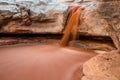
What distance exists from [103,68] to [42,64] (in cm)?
119

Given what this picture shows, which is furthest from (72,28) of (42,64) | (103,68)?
(103,68)

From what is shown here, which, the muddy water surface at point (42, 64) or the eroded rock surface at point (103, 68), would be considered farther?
the muddy water surface at point (42, 64)

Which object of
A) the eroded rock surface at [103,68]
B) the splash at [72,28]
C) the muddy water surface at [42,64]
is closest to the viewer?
the eroded rock surface at [103,68]

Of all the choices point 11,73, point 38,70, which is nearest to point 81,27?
point 38,70

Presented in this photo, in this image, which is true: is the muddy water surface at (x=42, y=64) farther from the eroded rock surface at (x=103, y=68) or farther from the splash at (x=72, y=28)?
the splash at (x=72, y=28)

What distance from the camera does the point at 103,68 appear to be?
256 centimetres

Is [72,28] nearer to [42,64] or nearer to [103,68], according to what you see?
[42,64]

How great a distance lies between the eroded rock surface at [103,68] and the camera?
2328 mm

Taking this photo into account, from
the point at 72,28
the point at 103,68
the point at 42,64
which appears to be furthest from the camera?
the point at 72,28

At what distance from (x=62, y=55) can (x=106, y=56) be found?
3.78 feet

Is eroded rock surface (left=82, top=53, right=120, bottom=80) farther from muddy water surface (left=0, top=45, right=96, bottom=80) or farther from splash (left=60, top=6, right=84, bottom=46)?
splash (left=60, top=6, right=84, bottom=46)

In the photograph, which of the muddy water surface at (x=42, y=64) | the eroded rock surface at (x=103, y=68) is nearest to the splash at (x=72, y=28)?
the muddy water surface at (x=42, y=64)

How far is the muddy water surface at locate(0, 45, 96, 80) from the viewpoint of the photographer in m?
2.78

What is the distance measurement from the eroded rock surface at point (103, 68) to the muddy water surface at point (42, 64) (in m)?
0.23
